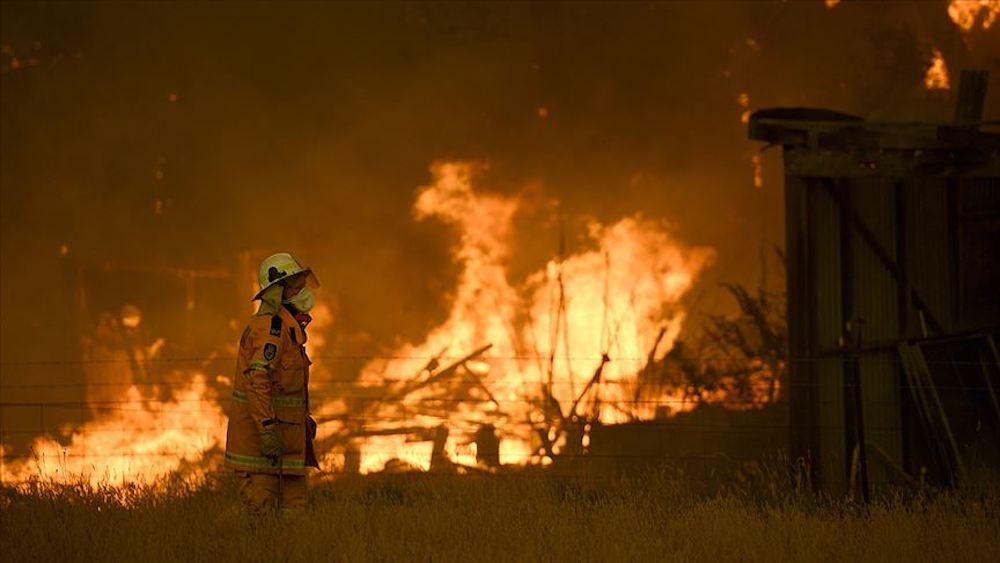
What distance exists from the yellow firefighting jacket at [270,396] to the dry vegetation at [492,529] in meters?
0.41

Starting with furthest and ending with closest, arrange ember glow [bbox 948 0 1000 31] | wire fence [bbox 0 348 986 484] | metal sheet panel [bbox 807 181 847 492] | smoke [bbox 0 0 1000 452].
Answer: smoke [bbox 0 0 1000 452] → ember glow [bbox 948 0 1000 31] → wire fence [bbox 0 348 986 484] → metal sheet panel [bbox 807 181 847 492]

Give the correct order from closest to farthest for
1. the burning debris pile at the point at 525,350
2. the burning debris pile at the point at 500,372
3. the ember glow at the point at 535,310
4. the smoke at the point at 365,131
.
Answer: the burning debris pile at the point at 500,372 → the burning debris pile at the point at 525,350 → the ember glow at the point at 535,310 → the smoke at the point at 365,131

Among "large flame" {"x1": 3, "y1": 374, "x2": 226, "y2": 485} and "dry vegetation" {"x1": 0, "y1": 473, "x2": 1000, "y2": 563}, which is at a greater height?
"large flame" {"x1": 3, "y1": 374, "x2": 226, "y2": 485}

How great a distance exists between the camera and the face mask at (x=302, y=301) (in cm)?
710

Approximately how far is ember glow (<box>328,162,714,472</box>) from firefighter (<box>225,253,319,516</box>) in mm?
8150

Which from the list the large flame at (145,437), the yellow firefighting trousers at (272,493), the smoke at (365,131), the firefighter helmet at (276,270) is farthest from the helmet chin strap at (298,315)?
the smoke at (365,131)

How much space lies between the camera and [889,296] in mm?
10414

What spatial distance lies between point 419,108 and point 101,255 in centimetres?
548

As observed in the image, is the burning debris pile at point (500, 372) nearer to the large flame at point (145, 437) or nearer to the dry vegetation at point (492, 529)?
the large flame at point (145, 437)

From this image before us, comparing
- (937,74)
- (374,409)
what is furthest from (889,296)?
(937,74)

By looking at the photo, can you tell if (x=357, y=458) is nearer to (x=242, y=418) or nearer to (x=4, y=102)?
(x=242, y=418)

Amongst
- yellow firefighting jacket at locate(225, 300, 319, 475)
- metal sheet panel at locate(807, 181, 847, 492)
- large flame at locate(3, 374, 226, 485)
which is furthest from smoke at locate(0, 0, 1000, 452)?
yellow firefighting jacket at locate(225, 300, 319, 475)

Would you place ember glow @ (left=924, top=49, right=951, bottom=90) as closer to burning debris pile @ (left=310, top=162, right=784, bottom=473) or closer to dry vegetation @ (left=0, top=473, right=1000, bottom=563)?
burning debris pile @ (left=310, top=162, right=784, bottom=473)

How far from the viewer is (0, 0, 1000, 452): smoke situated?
19.0 m
